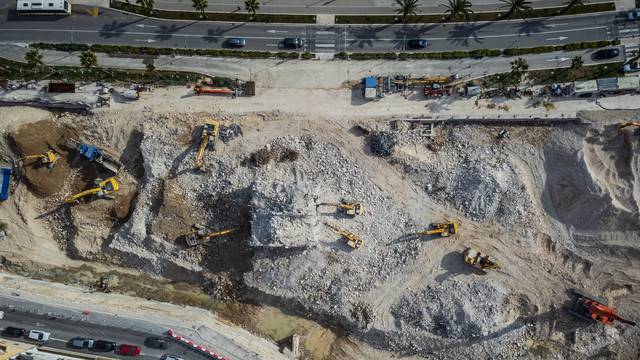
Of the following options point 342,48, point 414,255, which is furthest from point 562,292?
point 342,48

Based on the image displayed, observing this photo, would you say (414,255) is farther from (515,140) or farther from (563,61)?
(563,61)

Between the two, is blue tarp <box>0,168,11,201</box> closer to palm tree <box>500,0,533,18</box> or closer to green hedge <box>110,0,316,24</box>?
green hedge <box>110,0,316,24</box>

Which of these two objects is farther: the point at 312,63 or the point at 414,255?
the point at 312,63

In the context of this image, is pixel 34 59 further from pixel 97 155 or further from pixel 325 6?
pixel 325 6

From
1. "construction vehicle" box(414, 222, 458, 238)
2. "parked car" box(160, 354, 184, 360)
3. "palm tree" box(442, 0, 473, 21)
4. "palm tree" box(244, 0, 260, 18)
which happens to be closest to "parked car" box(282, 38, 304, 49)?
"palm tree" box(244, 0, 260, 18)

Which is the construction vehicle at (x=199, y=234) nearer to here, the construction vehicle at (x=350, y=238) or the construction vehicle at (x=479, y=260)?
the construction vehicle at (x=350, y=238)

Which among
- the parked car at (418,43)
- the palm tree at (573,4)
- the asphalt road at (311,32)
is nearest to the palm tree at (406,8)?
the asphalt road at (311,32)
